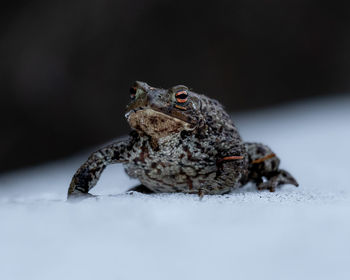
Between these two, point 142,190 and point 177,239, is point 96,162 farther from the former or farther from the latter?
point 177,239

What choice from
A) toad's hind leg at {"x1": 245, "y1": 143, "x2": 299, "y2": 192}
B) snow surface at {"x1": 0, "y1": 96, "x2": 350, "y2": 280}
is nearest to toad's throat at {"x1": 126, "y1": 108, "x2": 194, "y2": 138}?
snow surface at {"x1": 0, "y1": 96, "x2": 350, "y2": 280}

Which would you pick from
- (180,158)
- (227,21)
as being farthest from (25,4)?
(180,158)

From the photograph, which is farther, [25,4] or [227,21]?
[227,21]

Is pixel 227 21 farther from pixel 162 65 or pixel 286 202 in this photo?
pixel 286 202

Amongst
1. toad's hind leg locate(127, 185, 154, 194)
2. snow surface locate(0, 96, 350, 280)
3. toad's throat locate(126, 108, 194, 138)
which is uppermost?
toad's throat locate(126, 108, 194, 138)

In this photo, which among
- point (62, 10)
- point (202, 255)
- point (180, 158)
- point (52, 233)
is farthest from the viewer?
point (62, 10)

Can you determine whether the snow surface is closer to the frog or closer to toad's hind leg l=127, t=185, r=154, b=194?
the frog
